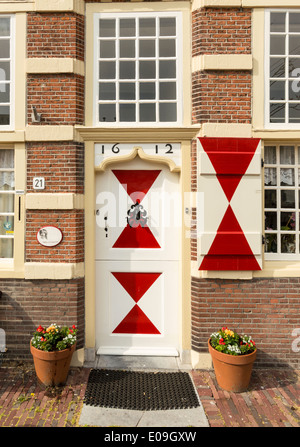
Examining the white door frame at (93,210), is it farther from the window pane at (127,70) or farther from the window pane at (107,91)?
the window pane at (127,70)

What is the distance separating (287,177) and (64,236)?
358 centimetres

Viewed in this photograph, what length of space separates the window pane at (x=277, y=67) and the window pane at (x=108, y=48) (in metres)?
2.45

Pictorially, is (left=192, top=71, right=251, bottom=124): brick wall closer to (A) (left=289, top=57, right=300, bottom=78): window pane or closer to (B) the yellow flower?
(A) (left=289, top=57, right=300, bottom=78): window pane

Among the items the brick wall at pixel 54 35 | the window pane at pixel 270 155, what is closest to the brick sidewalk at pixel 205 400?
the window pane at pixel 270 155

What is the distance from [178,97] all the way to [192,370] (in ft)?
13.6

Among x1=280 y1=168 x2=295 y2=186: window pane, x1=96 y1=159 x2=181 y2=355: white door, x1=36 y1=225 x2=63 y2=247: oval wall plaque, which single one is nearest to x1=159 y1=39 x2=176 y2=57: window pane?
x1=96 y1=159 x2=181 y2=355: white door

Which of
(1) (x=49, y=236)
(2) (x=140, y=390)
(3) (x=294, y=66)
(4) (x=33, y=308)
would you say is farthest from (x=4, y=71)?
(2) (x=140, y=390)

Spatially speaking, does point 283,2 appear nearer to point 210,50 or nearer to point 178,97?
point 210,50

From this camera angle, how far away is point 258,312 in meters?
4.57

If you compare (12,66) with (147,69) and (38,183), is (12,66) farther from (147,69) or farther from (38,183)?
(147,69)

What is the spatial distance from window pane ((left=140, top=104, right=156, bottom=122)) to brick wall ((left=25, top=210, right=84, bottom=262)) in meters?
1.78

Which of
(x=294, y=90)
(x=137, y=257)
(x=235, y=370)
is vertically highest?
(x=294, y=90)

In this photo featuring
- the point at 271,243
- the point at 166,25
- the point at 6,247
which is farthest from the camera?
the point at 6,247

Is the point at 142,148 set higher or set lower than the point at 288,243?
higher
